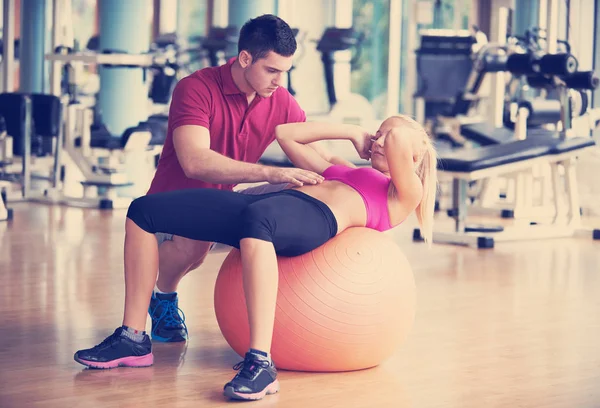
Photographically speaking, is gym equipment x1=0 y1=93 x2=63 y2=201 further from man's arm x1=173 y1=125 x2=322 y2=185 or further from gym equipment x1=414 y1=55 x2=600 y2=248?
man's arm x1=173 y1=125 x2=322 y2=185

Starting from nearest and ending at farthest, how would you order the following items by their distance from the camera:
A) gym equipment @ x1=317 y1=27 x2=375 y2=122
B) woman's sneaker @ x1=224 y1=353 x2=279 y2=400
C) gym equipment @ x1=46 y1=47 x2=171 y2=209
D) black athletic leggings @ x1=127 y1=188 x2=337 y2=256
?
woman's sneaker @ x1=224 y1=353 x2=279 y2=400, black athletic leggings @ x1=127 y1=188 x2=337 y2=256, gym equipment @ x1=46 y1=47 x2=171 y2=209, gym equipment @ x1=317 y1=27 x2=375 y2=122

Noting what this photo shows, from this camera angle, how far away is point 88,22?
11.5m

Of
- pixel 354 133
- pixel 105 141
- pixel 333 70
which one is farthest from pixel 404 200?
pixel 333 70

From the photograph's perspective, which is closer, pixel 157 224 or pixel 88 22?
pixel 157 224

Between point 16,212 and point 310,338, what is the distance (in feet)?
11.7

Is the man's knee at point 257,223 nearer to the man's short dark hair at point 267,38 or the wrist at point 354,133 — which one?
the wrist at point 354,133

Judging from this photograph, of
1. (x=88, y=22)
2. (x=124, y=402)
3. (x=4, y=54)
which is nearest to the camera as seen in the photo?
(x=124, y=402)

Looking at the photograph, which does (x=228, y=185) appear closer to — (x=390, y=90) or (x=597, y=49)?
(x=390, y=90)

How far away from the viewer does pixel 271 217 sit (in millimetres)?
2279

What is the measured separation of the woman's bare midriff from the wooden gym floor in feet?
1.29

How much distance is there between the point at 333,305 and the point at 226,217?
13.2 inches

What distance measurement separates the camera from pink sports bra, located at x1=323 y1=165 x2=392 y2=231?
98.6 inches

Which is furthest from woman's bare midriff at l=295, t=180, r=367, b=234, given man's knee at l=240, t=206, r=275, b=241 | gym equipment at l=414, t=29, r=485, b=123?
gym equipment at l=414, t=29, r=485, b=123

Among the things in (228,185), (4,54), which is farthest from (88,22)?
(228,185)
